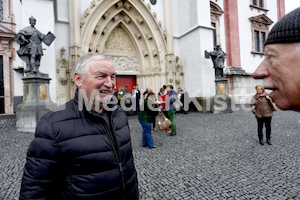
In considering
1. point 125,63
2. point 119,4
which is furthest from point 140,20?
point 125,63

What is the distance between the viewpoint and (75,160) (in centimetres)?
117

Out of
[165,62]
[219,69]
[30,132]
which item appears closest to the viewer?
[30,132]

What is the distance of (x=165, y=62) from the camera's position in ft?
41.5

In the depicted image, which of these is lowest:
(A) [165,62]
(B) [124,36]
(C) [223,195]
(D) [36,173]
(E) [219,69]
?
(C) [223,195]

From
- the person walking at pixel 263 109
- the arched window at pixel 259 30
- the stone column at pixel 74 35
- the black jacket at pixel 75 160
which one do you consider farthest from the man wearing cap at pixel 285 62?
the arched window at pixel 259 30

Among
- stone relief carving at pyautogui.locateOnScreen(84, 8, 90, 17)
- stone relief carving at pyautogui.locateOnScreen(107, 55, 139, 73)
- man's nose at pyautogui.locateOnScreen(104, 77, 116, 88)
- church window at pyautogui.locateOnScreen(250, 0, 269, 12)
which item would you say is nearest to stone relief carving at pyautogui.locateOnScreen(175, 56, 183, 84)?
stone relief carving at pyautogui.locateOnScreen(107, 55, 139, 73)

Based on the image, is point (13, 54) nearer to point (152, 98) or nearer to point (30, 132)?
point (30, 132)

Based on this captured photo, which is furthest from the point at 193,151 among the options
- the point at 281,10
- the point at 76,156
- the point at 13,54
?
the point at 281,10

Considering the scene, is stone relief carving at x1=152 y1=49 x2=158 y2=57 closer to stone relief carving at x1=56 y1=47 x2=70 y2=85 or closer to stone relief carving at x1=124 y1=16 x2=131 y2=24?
stone relief carving at x1=124 y1=16 x2=131 y2=24

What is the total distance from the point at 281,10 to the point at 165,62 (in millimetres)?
15370

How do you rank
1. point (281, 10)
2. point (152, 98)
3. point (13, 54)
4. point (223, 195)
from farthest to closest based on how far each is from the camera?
point (281, 10) < point (13, 54) < point (152, 98) < point (223, 195)

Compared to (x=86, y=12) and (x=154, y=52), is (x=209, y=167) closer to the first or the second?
(x=154, y=52)

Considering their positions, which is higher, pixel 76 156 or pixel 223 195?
pixel 76 156

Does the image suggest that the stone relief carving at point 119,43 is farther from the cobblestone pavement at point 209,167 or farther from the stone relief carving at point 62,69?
the cobblestone pavement at point 209,167
